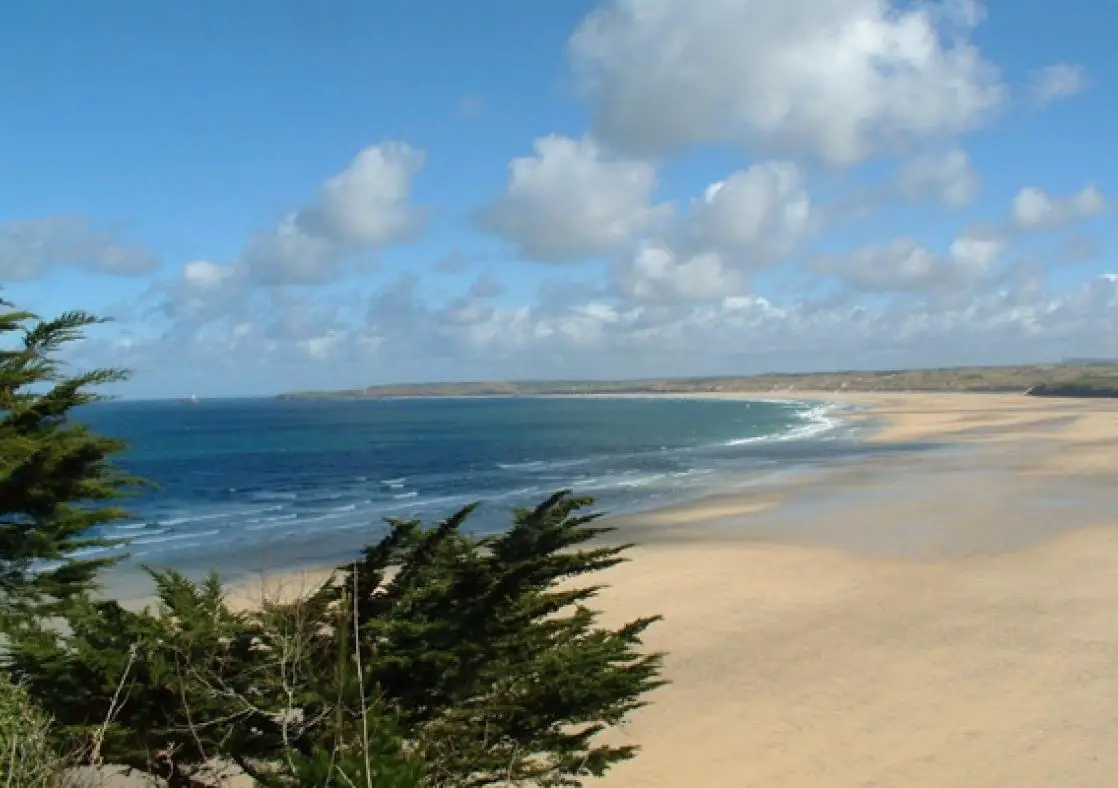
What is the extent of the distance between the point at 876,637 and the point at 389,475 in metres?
38.7

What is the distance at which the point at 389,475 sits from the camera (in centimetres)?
5184

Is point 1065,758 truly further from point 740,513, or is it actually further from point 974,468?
point 974,468

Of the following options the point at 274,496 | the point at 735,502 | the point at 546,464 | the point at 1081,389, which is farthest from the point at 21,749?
the point at 1081,389

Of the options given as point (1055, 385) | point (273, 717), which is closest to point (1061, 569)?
point (273, 717)

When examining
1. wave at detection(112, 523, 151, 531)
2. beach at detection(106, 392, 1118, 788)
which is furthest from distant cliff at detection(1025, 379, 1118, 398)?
wave at detection(112, 523, 151, 531)

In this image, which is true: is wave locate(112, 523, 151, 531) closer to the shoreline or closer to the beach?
the shoreline

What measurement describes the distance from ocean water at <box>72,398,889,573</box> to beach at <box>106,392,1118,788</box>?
436 centimetres

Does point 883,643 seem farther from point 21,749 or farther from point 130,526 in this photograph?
point 130,526

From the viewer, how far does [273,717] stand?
736cm

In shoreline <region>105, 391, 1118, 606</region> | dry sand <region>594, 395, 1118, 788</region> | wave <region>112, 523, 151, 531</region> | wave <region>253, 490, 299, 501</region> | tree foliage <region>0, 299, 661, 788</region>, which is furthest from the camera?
wave <region>253, 490, 299, 501</region>

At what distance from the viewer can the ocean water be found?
3089cm

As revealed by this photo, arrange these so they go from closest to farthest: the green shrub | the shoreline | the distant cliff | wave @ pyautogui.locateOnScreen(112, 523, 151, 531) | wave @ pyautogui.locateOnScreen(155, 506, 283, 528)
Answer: the green shrub < the shoreline < wave @ pyautogui.locateOnScreen(112, 523, 151, 531) < wave @ pyautogui.locateOnScreen(155, 506, 283, 528) < the distant cliff

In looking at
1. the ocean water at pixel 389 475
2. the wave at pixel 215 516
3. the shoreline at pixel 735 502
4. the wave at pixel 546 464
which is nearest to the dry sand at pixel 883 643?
the shoreline at pixel 735 502

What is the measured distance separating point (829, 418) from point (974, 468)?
2187 inches
